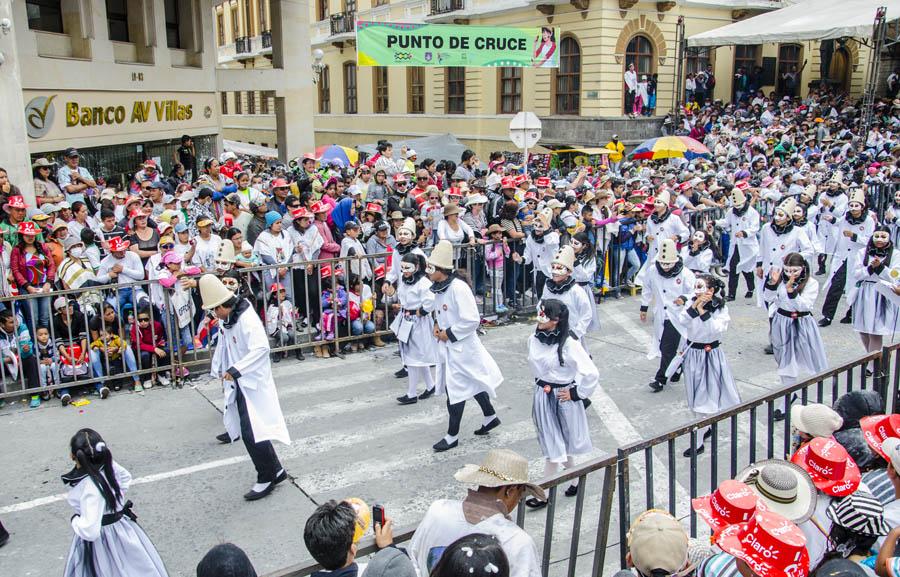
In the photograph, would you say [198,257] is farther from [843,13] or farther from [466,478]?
[843,13]

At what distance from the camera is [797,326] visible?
26.6ft

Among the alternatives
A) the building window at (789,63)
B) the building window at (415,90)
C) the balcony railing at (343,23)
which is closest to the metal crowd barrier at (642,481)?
the building window at (789,63)

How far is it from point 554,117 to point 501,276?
1831 centimetres

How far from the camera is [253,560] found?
18.2 feet

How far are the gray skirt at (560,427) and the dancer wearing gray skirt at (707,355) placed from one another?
5.24 ft

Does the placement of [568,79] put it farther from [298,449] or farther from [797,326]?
[298,449]

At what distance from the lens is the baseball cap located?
3176 millimetres

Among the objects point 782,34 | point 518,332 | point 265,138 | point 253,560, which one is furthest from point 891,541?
point 265,138

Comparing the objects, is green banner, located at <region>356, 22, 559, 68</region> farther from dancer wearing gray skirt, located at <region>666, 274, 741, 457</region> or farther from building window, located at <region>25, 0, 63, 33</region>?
dancer wearing gray skirt, located at <region>666, 274, 741, 457</region>

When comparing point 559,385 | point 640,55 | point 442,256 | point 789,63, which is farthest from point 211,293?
point 789,63

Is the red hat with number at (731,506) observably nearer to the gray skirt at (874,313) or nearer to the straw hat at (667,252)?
the straw hat at (667,252)

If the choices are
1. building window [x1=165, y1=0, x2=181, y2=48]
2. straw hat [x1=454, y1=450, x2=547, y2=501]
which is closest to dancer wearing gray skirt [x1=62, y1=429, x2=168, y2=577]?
straw hat [x1=454, y1=450, x2=547, y2=501]

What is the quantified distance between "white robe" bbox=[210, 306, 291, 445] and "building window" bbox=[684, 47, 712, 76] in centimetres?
2599

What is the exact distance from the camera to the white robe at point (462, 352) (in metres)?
7.30
